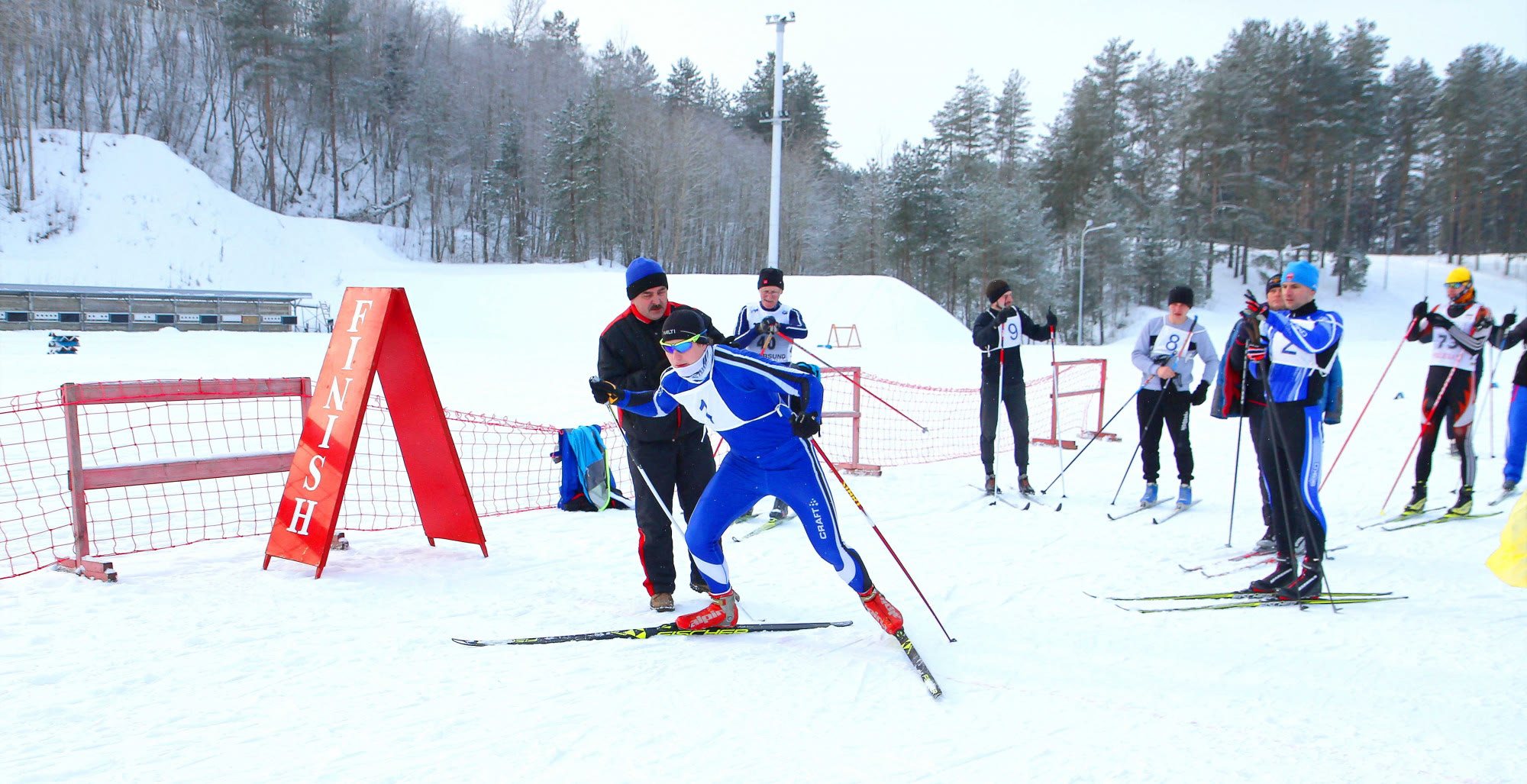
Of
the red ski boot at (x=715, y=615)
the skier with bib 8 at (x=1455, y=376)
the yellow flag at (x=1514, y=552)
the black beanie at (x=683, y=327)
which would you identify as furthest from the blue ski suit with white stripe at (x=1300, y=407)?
the black beanie at (x=683, y=327)

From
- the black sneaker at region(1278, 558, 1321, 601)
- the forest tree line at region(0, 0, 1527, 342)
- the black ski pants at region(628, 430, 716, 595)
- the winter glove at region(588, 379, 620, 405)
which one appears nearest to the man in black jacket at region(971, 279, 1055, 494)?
the black sneaker at region(1278, 558, 1321, 601)

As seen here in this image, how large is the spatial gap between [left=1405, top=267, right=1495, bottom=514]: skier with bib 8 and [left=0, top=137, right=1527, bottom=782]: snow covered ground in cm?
40

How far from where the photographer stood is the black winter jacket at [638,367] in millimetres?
4051

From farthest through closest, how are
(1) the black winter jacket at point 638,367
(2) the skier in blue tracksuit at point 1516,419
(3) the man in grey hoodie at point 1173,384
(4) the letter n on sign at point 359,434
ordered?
(3) the man in grey hoodie at point 1173,384, (2) the skier in blue tracksuit at point 1516,419, (4) the letter n on sign at point 359,434, (1) the black winter jacket at point 638,367

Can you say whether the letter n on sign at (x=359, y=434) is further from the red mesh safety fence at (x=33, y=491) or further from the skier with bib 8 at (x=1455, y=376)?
the skier with bib 8 at (x=1455, y=376)

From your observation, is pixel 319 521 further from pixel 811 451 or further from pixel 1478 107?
pixel 1478 107

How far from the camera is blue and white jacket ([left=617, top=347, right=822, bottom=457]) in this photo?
11.5 ft

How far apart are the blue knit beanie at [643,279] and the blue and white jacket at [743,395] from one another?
0.69 metres

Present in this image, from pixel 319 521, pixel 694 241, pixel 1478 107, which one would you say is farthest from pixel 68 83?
pixel 1478 107

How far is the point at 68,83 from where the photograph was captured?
36.2 m

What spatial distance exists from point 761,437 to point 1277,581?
3093 mm

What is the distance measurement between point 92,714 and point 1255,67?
173ft

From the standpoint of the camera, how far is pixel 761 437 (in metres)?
3.55

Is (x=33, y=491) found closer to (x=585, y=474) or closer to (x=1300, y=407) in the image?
(x=585, y=474)
